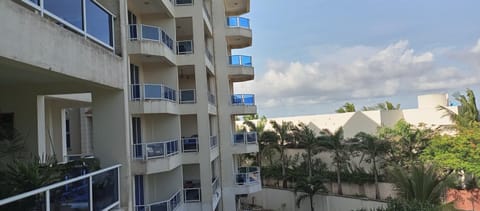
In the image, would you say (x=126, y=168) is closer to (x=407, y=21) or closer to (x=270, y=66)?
(x=407, y=21)

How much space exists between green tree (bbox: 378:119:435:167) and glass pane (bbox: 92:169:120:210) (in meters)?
24.4

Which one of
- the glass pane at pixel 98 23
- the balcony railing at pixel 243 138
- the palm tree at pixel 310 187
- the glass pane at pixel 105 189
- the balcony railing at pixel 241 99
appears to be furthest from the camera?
the palm tree at pixel 310 187

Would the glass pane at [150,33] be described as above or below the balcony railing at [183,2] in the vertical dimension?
below

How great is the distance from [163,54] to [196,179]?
795 centimetres

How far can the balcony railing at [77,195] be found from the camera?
5516 millimetres

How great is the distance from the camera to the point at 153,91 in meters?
17.1

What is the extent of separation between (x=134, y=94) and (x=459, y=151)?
836 inches

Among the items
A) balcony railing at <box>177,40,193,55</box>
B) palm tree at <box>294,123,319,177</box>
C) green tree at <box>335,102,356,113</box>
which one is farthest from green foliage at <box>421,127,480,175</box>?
green tree at <box>335,102,356,113</box>

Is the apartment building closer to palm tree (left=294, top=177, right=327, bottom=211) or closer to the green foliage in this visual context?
palm tree (left=294, top=177, right=327, bottom=211)

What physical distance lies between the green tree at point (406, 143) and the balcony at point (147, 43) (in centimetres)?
1938

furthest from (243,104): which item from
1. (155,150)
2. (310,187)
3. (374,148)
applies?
(374,148)

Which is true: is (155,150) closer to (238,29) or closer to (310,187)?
(238,29)

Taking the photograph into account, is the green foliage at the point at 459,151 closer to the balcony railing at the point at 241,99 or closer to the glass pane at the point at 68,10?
the balcony railing at the point at 241,99

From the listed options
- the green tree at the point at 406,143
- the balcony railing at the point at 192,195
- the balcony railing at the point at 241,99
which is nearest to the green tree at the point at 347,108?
the green tree at the point at 406,143
